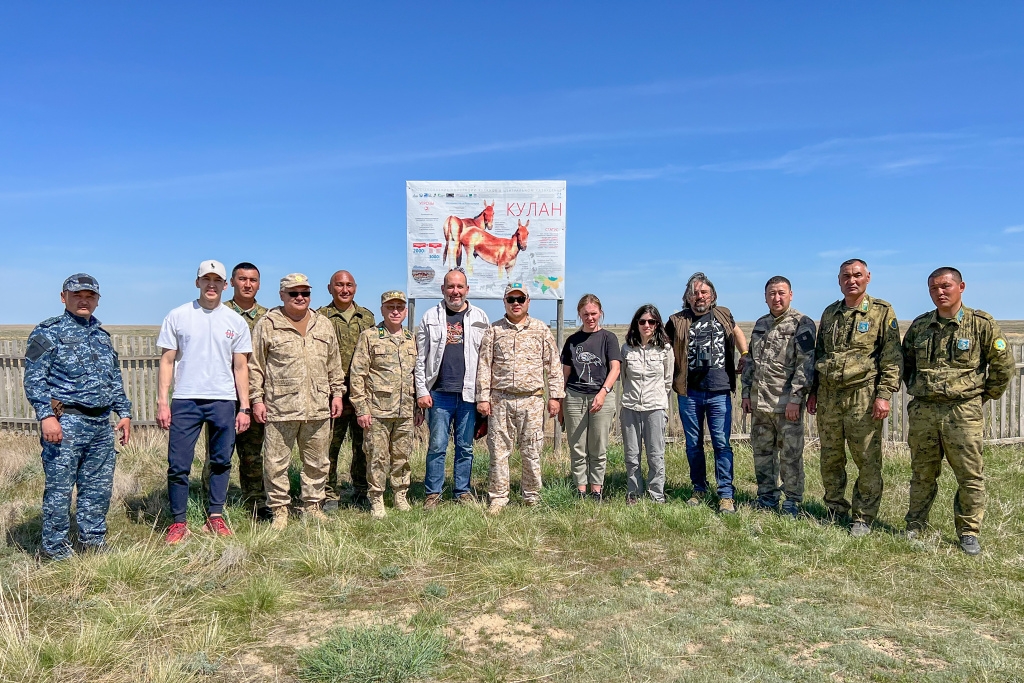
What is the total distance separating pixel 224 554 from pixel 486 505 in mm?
2271

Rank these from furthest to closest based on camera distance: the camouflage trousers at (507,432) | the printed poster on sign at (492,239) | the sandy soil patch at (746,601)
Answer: the printed poster on sign at (492,239) < the camouflage trousers at (507,432) < the sandy soil patch at (746,601)

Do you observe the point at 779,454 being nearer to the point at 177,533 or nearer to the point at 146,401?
the point at 177,533

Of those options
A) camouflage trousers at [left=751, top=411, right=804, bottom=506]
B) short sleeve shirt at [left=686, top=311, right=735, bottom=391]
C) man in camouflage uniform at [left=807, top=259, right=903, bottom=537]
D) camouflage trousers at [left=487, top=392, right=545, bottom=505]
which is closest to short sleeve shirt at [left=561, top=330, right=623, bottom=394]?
camouflage trousers at [left=487, top=392, right=545, bottom=505]

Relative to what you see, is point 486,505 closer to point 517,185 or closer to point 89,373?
point 89,373

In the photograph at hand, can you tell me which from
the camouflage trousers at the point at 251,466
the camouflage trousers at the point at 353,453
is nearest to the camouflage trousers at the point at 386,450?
the camouflage trousers at the point at 353,453

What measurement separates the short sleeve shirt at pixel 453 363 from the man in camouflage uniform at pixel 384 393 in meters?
0.27

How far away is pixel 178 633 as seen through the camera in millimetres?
3596

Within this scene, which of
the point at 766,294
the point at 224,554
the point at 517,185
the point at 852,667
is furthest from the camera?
the point at 517,185

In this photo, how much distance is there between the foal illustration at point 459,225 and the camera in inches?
312

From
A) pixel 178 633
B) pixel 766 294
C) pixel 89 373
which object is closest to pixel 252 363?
pixel 89 373

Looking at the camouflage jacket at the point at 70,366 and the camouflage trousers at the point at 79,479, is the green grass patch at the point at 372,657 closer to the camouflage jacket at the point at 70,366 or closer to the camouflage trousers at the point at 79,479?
the camouflage trousers at the point at 79,479

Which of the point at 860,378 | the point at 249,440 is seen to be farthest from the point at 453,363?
the point at 860,378

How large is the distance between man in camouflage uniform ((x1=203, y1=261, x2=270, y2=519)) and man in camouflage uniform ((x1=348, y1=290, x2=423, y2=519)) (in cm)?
97

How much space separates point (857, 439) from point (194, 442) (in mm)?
5337
